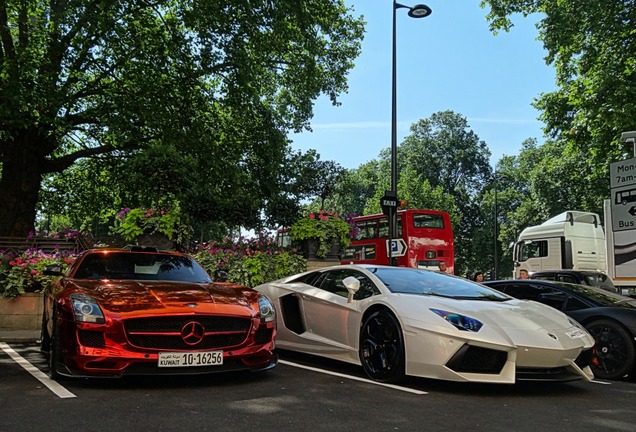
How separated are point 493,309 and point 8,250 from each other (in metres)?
9.81

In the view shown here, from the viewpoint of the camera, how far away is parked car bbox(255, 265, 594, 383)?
16.3 feet

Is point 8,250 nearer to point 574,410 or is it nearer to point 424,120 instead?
point 574,410

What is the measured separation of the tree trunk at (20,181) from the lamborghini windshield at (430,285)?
13304 mm

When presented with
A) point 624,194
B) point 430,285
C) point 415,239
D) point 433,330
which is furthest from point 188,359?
point 415,239

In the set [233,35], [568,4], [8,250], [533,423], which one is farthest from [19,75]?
[568,4]

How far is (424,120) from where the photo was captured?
6788 centimetres

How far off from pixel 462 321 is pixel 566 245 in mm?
15715

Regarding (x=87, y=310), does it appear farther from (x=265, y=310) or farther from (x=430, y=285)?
(x=430, y=285)

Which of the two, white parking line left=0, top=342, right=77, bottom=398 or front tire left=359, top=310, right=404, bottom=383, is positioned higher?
front tire left=359, top=310, right=404, bottom=383

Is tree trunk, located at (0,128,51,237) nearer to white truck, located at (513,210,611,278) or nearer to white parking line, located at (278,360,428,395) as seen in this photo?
white parking line, located at (278,360,428,395)

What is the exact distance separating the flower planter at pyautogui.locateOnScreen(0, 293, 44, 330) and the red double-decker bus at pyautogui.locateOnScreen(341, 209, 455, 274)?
14.3 m

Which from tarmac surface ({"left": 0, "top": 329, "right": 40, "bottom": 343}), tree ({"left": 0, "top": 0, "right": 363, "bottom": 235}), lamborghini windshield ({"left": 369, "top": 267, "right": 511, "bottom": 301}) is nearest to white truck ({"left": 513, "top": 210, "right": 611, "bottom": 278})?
tree ({"left": 0, "top": 0, "right": 363, "bottom": 235})

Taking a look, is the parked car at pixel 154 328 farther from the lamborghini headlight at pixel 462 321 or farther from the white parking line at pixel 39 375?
the lamborghini headlight at pixel 462 321

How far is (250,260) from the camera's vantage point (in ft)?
38.8
